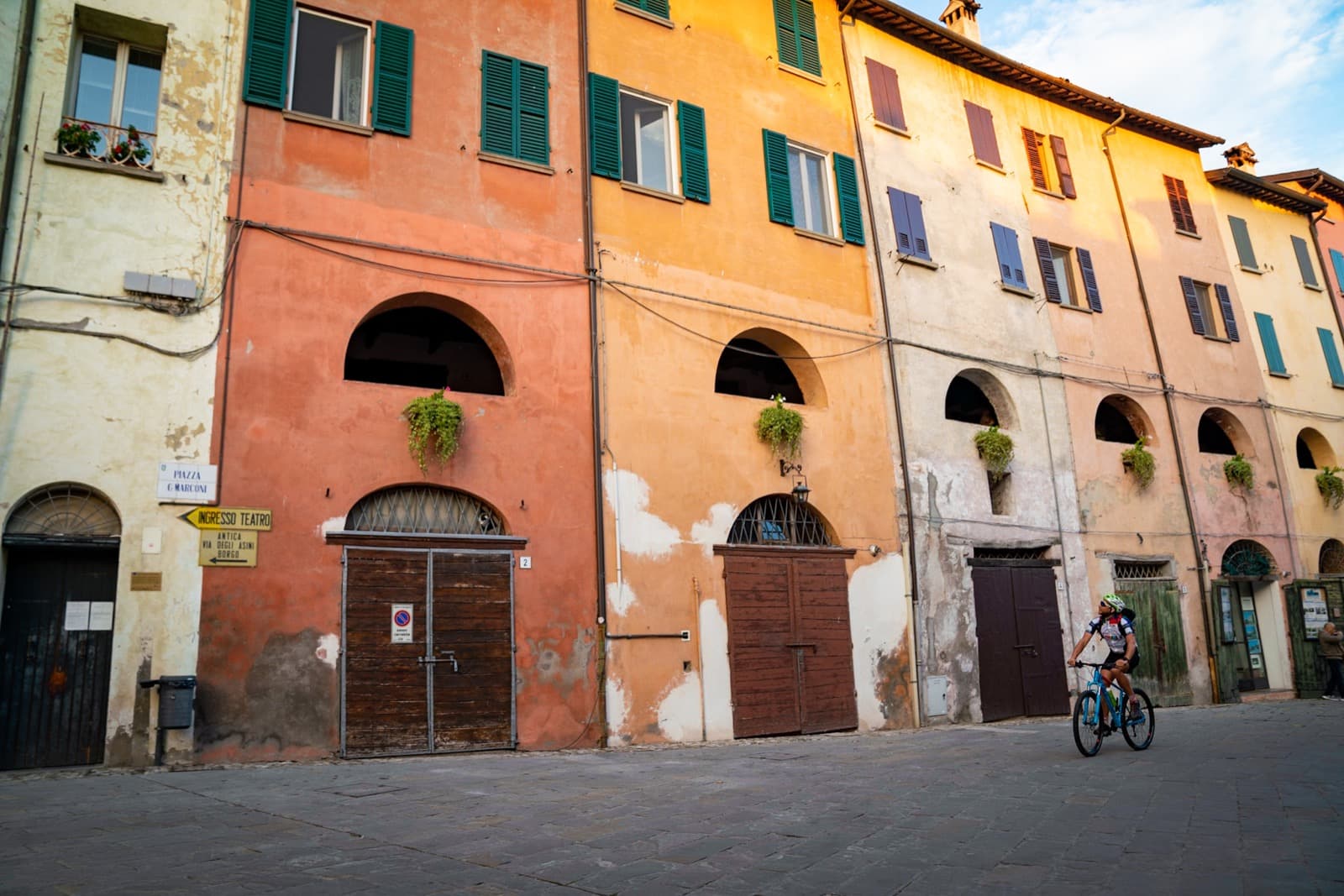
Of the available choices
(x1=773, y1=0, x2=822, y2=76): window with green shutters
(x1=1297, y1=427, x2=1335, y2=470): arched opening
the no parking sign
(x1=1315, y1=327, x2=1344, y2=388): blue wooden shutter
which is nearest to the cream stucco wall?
the no parking sign

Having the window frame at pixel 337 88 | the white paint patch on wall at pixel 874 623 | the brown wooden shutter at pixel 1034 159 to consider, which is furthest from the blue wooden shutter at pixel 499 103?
the brown wooden shutter at pixel 1034 159

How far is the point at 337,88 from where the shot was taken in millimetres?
11891

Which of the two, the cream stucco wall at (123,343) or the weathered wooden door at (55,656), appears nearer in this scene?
the weathered wooden door at (55,656)

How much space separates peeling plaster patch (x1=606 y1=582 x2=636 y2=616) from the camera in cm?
1198

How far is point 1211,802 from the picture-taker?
6.79 metres

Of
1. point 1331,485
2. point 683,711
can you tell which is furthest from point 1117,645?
point 1331,485

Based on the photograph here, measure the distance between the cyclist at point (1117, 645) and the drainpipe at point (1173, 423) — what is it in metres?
10.4

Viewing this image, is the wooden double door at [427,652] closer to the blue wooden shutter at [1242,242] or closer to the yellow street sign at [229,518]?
the yellow street sign at [229,518]

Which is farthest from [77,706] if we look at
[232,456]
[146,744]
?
[232,456]

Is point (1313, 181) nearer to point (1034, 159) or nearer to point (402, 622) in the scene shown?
point (1034, 159)

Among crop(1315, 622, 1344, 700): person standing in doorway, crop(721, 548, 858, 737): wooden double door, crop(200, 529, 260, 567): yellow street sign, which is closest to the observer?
crop(200, 529, 260, 567): yellow street sign

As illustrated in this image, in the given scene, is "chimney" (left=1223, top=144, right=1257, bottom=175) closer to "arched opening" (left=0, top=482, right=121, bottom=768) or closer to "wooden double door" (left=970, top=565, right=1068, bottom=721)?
"wooden double door" (left=970, top=565, right=1068, bottom=721)

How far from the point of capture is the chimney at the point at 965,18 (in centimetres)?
2145

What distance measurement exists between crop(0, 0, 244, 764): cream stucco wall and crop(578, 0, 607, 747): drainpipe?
14.6 ft
